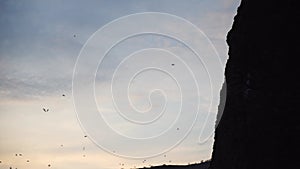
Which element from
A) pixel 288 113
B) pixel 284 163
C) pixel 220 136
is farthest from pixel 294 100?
pixel 220 136

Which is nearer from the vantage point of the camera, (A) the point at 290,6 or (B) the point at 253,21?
(A) the point at 290,6

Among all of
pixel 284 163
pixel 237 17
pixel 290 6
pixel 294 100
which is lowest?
pixel 284 163

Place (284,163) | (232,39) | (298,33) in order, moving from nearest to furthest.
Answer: (284,163)
(298,33)
(232,39)

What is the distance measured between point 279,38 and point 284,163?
14.5 metres

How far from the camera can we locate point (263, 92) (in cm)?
4912

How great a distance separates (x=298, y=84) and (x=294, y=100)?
1.77m

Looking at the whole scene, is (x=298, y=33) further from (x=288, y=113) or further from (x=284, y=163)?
(x=284, y=163)

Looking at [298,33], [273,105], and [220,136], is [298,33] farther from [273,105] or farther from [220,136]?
[220,136]

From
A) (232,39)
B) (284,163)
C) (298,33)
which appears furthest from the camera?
(232,39)

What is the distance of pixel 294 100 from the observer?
4528 cm

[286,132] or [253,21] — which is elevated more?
[253,21]

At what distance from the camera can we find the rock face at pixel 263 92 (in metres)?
45.4

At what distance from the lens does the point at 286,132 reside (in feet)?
148

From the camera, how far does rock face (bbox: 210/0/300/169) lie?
1786 inches
